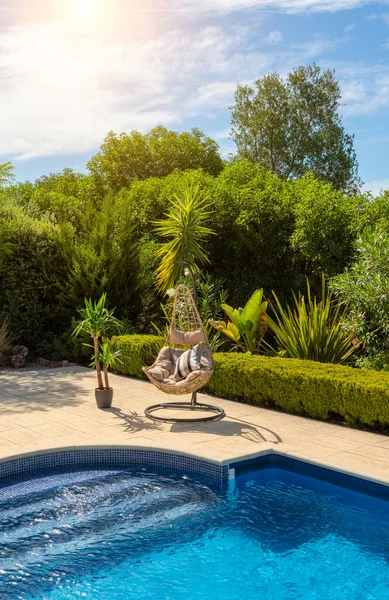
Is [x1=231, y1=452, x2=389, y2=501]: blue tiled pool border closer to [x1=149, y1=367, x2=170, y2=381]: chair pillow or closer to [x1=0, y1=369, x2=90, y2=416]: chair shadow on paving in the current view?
[x1=149, y1=367, x2=170, y2=381]: chair pillow

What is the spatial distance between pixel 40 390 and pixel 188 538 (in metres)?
5.53

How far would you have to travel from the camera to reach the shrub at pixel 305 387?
7.35 meters

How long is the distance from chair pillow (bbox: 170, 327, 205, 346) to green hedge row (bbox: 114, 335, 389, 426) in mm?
785

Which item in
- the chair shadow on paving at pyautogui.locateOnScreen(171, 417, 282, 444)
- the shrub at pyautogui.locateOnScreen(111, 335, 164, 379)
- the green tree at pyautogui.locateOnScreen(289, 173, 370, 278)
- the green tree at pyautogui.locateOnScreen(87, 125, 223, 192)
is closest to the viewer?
the chair shadow on paving at pyautogui.locateOnScreen(171, 417, 282, 444)

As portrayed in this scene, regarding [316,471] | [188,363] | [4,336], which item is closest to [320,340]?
[188,363]

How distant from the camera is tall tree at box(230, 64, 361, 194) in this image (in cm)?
3372

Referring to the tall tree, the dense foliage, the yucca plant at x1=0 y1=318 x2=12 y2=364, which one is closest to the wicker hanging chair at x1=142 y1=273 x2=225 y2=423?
the dense foliage

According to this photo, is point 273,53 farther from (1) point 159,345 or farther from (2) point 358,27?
(1) point 159,345

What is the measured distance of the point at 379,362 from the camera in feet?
28.9

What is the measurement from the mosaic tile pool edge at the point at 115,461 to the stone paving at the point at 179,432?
0.07m

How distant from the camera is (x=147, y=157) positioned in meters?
28.5

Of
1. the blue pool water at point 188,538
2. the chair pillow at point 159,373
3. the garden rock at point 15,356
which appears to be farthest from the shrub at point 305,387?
the garden rock at point 15,356

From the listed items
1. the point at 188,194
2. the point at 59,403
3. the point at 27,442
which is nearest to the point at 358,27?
the point at 188,194

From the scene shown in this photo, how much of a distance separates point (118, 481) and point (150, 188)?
10117mm
